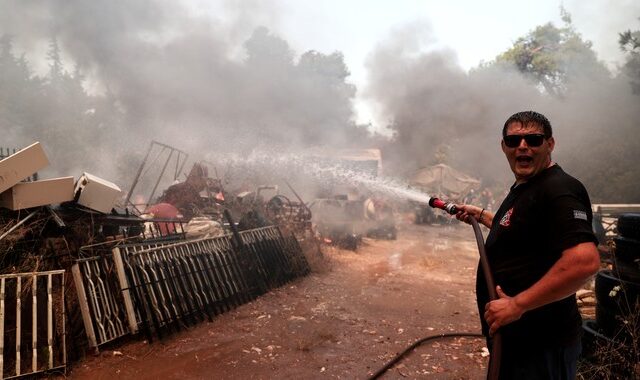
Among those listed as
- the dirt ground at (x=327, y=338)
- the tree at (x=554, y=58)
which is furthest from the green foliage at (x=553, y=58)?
the dirt ground at (x=327, y=338)

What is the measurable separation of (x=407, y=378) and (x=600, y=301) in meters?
2.00

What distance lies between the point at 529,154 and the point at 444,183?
746 inches

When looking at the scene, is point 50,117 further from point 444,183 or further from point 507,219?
point 507,219

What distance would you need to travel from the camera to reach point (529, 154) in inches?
69.7

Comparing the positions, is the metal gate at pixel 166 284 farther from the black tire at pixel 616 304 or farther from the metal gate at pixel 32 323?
the black tire at pixel 616 304

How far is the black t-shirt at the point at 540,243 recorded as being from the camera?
1.51 m

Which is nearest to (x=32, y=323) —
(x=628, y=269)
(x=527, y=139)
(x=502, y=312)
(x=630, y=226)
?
(x=502, y=312)

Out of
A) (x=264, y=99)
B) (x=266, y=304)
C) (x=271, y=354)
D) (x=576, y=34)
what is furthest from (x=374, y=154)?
(x=576, y=34)

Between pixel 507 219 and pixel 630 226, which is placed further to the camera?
pixel 630 226

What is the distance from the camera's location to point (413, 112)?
2212cm

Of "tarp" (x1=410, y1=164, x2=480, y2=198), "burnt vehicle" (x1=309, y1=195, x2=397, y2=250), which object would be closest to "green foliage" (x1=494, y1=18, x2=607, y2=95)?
"tarp" (x1=410, y1=164, x2=480, y2=198)

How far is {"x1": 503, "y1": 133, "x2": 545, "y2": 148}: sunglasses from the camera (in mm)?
1761

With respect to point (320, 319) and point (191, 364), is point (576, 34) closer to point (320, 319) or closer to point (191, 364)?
point (320, 319)

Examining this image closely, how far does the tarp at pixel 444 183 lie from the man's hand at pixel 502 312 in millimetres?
18437
